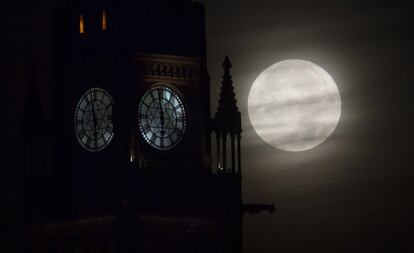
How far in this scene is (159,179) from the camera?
12912 centimetres

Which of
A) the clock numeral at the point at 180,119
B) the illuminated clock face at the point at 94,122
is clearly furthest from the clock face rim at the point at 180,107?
the illuminated clock face at the point at 94,122

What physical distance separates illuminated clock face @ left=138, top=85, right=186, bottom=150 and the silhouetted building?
7 centimetres

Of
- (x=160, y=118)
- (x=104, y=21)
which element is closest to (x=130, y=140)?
(x=160, y=118)

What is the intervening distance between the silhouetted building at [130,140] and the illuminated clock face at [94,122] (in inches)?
2.7

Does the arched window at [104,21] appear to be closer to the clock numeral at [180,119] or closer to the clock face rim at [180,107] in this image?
the clock face rim at [180,107]

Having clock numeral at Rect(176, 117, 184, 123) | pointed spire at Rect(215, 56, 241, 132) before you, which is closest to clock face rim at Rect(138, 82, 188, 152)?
clock numeral at Rect(176, 117, 184, 123)

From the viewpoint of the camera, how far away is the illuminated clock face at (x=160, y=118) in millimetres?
130875

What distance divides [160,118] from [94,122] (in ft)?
14.9

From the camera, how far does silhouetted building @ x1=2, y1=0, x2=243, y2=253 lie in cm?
12825

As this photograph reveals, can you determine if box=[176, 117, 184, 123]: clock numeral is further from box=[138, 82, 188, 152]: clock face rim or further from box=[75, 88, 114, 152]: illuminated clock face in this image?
box=[75, 88, 114, 152]: illuminated clock face

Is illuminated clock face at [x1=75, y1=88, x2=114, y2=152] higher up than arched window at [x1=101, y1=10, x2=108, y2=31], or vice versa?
arched window at [x1=101, y1=10, x2=108, y2=31]

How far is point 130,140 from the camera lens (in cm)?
12988

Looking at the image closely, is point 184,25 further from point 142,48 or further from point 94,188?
point 94,188

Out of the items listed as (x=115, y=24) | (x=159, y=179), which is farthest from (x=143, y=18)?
(x=159, y=179)
